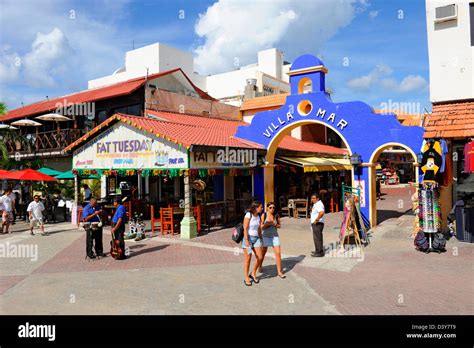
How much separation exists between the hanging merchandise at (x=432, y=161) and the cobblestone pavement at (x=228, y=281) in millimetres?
1957

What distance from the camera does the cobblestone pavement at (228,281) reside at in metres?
6.14

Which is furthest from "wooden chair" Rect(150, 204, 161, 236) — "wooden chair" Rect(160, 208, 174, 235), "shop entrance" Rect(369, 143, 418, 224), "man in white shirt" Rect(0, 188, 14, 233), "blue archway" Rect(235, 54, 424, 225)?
"shop entrance" Rect(369, 143, 418, 224)

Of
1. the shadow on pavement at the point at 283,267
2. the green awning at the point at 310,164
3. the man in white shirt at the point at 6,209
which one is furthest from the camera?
the green awning at the point at 310,164

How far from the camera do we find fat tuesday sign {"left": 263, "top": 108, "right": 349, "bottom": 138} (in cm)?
1459

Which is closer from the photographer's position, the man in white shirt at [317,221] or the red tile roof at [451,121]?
the man in white shirt at [317,221]

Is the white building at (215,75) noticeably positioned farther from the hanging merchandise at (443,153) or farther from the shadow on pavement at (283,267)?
the shadow on pavement at (283,267)

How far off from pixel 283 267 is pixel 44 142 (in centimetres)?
2049

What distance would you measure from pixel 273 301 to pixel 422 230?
5.63 meters

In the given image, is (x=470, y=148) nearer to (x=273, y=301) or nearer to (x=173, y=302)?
(x=273, y=301)

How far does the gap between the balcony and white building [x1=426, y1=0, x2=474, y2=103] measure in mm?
18617

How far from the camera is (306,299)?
6477 millimetres

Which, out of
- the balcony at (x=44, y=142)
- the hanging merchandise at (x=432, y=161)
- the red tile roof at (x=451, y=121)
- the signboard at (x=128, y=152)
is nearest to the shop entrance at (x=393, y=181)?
the red tile roof at (x=451, y=121)

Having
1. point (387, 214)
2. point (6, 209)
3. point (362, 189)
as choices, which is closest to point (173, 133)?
point (6, 209)

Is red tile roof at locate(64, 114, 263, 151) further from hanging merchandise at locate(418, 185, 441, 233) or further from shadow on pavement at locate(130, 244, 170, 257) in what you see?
hanging merchandise at locate(418, 185, 441, 233)
